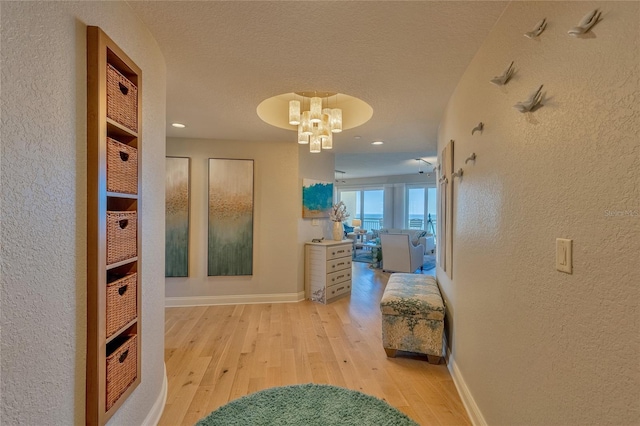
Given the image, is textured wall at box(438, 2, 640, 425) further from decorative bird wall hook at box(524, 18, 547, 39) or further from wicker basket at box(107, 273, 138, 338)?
wicker basket at box(107, 273, 138, 338)

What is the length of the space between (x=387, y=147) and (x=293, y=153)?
1387 mm

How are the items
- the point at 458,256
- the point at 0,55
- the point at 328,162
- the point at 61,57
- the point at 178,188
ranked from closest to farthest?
the point at 0,55
the point at 61,57
the point at 458,256
the point at 178,188
the point at 328,162

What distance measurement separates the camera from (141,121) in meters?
1.49

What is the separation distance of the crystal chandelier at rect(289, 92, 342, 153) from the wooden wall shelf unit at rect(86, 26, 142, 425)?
148cm

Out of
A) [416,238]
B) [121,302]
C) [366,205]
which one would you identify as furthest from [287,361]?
[366,205]

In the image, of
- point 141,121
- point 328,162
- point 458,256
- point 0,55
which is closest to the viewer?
point 0,55

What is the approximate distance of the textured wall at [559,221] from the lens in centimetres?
77

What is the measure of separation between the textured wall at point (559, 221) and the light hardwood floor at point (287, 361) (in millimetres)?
522

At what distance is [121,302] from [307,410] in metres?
1.29

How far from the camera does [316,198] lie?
445 cm

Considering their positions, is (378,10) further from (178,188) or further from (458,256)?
(178,188)

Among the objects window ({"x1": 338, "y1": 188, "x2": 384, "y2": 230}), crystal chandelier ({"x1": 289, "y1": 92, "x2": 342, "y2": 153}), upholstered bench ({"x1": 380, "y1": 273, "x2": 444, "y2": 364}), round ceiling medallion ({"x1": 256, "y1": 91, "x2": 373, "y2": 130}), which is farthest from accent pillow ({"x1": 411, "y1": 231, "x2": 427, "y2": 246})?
crystal chandelier ({"x1": 289, "y1": 92, "x2": 342, "y2": 153})

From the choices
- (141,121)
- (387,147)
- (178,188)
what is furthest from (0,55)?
(387,147)

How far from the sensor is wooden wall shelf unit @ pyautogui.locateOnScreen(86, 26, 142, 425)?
3.64 feet
